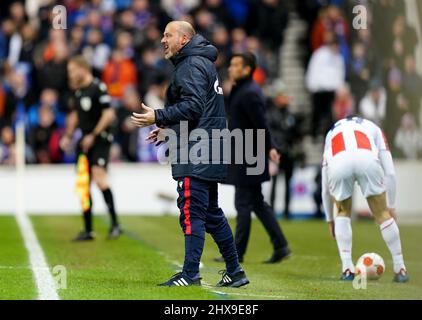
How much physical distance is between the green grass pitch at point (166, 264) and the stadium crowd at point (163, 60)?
387 centimetres

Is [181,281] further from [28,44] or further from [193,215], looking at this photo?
[28,44]

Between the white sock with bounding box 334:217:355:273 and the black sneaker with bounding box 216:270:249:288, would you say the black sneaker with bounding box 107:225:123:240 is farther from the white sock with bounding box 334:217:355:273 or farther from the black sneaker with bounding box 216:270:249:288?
the black sneaker with bounding box 216:270:249:288

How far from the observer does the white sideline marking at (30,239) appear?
10.0m

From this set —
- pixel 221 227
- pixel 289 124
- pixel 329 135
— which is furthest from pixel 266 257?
pixel 289 124

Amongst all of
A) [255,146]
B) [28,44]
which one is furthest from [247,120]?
[28,44]

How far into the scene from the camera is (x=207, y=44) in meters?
10.2

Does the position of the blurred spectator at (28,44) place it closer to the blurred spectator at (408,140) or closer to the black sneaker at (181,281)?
the blurred spectator at (408,140)

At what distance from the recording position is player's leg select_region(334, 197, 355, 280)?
11719mm

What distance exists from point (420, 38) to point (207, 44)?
13802mm

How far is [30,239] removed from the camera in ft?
51.6

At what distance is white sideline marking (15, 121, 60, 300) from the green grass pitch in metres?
0.10

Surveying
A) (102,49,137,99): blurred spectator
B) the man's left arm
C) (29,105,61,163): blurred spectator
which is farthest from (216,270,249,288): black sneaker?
(102,49,137,99): blurred spectator

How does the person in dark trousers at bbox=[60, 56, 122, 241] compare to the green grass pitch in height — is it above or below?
above

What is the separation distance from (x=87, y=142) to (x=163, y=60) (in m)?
Answer: 9.33
